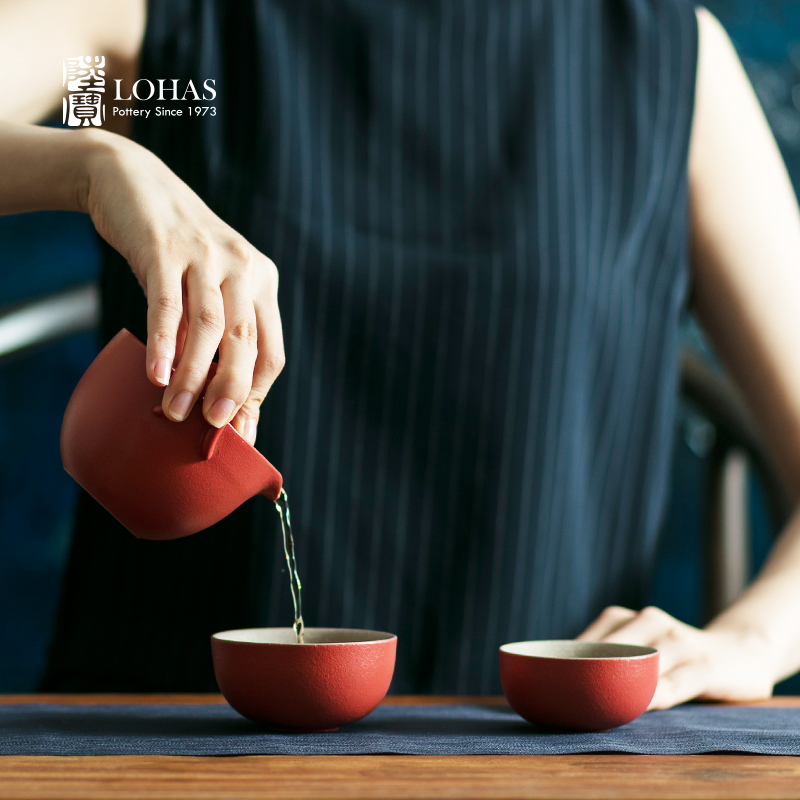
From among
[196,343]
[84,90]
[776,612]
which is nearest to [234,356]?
[196,343]

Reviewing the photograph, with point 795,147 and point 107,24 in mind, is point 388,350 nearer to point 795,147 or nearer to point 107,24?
point 107,24

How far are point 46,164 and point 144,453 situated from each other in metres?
0.32

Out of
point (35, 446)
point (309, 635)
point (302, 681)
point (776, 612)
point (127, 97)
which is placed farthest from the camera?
point (35, 446)

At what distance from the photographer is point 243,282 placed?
25.3 inches

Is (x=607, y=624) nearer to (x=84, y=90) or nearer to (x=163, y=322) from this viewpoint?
(x=163, y=322)

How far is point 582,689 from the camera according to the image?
0.64 meters

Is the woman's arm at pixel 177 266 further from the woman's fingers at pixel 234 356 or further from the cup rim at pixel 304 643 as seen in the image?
the cup rim at pixel 304 643

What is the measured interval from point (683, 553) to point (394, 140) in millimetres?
1106

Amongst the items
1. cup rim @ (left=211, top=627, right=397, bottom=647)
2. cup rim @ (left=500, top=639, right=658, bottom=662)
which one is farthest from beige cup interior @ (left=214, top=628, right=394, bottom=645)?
cup rim @ (left=500, top=639, right=658, bottom=662)

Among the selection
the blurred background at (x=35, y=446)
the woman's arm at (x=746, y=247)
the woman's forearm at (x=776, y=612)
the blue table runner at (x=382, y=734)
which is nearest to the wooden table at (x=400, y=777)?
the blue table runner at (x=382, y=734)

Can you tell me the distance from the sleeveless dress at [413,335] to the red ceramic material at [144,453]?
388mm

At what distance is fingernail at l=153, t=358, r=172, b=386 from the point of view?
58cm

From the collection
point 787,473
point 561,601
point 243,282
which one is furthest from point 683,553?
point 243,282

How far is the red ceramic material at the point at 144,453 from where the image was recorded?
1.94ft
